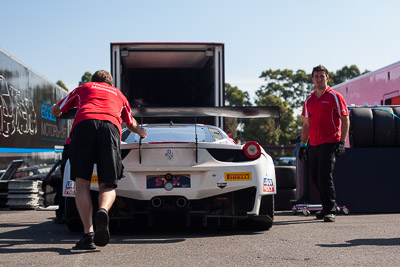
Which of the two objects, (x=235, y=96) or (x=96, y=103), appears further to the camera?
(x=235, y=96)

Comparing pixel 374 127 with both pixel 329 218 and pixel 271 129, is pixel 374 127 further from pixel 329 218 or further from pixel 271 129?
pixel 271 129

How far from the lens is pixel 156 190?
5879 millimetres

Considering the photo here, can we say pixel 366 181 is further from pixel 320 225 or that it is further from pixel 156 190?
pixel 156 190

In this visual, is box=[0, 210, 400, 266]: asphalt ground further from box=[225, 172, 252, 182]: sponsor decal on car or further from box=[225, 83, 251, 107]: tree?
box=[225, 83, 251, 107]: tree

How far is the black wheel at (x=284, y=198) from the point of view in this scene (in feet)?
31.0

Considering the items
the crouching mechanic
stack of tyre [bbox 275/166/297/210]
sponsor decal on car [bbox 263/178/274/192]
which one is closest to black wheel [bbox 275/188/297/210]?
stack of tyre [bbox 275/166/297/210]

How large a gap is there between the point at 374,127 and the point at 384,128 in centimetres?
14

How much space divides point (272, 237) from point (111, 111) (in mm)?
1906

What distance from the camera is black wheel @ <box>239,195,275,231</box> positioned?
620 cm

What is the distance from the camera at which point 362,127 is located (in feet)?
28.7

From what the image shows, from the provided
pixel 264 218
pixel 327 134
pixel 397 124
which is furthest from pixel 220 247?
Answer: pixel 397 124

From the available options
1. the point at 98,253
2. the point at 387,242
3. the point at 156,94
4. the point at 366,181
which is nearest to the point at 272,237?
the point at 387,242

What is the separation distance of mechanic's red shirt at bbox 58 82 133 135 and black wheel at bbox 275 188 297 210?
14.4 feet

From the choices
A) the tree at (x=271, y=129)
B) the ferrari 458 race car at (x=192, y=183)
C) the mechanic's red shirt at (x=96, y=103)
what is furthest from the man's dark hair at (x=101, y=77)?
the tree at (x=271, y=129)
